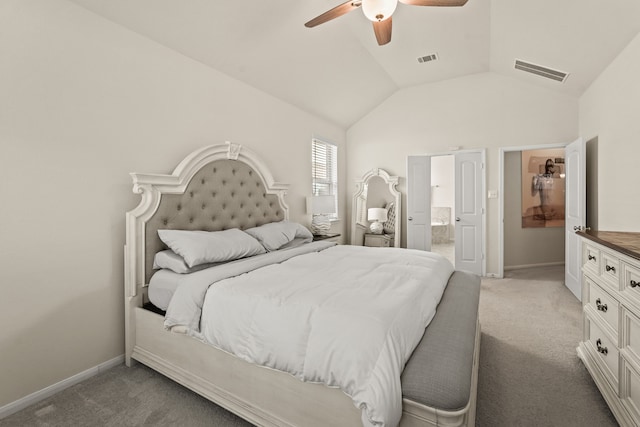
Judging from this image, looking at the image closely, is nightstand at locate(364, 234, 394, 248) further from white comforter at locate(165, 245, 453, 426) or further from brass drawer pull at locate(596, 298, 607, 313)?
brass drawer pull at locate(596, 298, 607, 313)

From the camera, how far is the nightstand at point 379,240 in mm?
5234

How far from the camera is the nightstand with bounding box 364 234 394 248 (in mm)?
5234

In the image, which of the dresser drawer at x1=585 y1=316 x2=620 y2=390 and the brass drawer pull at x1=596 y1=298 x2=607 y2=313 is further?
the brass drawer pull at x1=596 y1=298 x2=607 y2=313

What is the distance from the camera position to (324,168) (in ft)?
16.6

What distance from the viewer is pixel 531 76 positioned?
160 inches

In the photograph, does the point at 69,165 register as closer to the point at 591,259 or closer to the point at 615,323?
the point at 615,323

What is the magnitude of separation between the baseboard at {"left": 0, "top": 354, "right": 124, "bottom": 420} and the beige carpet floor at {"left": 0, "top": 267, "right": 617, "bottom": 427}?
Answer: 1.5 inches

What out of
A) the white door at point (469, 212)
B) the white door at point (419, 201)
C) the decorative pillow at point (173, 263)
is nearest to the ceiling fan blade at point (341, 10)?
the decorative pillow at point (173, 263)

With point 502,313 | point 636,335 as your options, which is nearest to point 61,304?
point 636,335

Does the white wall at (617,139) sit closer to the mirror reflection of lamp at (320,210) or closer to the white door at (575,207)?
the white door at (575,207)

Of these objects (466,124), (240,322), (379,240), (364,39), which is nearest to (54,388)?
(240,322)

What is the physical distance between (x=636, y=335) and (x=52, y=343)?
3.24 metres

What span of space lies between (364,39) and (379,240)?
9.98 ft

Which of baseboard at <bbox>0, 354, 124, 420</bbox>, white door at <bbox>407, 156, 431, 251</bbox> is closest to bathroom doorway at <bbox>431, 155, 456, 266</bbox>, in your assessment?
white door at <bbox>407, 156, 431, 251</bbox>
